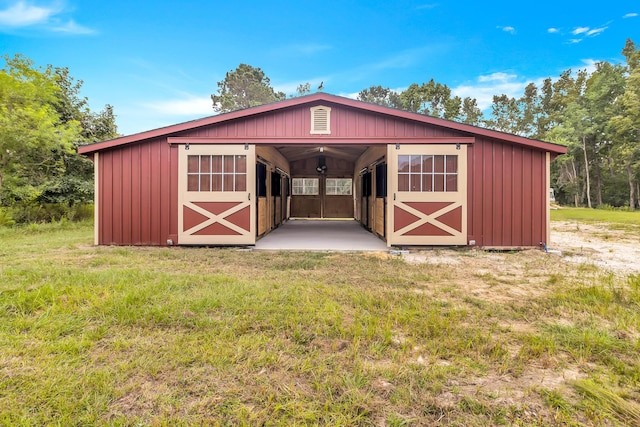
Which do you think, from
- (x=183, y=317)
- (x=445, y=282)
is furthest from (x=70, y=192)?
(x=445, y=282)

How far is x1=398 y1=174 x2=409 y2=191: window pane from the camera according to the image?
242 inches

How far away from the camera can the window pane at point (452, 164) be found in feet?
19.9

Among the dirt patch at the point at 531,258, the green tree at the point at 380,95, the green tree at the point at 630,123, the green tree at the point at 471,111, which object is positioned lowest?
the dirt patch at the point at 531,258

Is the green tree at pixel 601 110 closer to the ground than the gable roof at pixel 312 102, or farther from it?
farther from it

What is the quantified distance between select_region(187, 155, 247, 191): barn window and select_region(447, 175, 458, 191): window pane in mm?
3920

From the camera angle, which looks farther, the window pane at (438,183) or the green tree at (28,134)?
the green tree at (28,134)

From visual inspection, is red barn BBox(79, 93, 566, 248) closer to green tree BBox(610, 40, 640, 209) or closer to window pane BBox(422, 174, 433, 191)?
window pane BBox(422, 174, 433, 191)

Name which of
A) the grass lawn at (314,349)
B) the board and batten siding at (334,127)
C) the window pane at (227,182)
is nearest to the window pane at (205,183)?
the window pane at (227,182)

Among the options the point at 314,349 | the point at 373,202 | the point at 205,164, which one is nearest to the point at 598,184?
the point at 373,202

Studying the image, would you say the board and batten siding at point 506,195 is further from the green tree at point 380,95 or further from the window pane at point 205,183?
the green tree at point 380,95

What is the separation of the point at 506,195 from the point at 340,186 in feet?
27.1

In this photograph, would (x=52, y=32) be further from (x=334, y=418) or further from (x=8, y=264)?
(x=334, y=418)

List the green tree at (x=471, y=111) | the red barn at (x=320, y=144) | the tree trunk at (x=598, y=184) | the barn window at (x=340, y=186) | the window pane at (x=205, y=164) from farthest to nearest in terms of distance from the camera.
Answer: the green tree at (x=471, y=111)
the tree trunk at (x=598, y=184)
the barn window at (x=340, y=186)
the window pane at (x=205, y=164)
the red barn at (x=320, y=144)

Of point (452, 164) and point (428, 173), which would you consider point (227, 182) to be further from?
point (452, 164)
